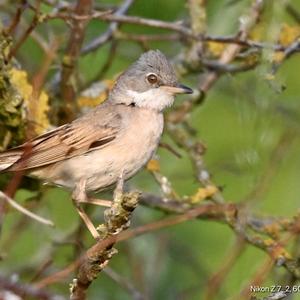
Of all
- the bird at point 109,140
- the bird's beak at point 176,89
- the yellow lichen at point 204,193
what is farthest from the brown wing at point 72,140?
the yellow lichen at point 204,193

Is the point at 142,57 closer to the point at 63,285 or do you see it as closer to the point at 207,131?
the point at 63,285

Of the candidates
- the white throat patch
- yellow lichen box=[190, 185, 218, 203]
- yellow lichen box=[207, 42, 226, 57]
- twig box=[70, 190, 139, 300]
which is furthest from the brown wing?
twig box=[70, 190, 139, 300]

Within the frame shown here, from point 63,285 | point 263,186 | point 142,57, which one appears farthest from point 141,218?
point 263,186

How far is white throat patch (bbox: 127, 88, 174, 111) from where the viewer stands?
19.4 ft

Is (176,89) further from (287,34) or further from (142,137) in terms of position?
(287,34)

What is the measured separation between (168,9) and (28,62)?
5.03ft

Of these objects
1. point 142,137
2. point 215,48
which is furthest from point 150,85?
point 215,48

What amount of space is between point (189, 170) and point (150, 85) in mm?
2740

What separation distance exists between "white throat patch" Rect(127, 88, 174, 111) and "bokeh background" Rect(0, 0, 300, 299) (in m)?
0.44

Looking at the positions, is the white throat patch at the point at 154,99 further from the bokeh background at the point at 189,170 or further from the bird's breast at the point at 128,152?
the bokeh background at the point at 189,170

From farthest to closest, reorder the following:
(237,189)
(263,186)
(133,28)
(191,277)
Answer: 1. (133,28)
2. (237,189)
3. (191,277)
4. (263,186)

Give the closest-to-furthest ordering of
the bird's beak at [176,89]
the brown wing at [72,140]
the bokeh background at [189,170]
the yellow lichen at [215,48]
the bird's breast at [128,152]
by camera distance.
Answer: the bokeh background at [189,170]
the bird's breast at [128,152]
the brown wing at [72,140]
the bird's beak at [176,89]
the yellow lichen at [215,48]

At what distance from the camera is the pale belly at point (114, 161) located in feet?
18.0

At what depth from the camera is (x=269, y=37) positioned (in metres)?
5.16
